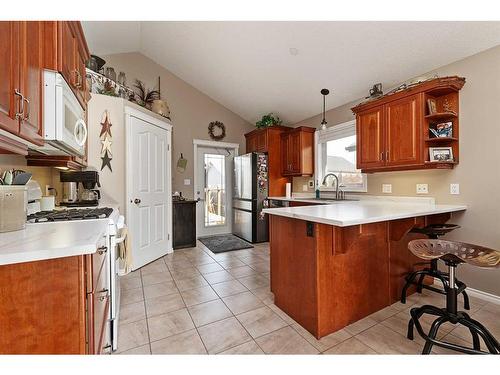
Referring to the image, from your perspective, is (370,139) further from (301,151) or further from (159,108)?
(159,108)

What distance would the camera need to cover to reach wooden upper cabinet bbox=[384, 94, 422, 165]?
2400mm

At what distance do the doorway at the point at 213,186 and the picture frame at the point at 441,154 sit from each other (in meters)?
3.64

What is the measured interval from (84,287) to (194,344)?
1.04 meters

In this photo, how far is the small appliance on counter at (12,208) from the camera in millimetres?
1107

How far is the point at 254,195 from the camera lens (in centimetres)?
443

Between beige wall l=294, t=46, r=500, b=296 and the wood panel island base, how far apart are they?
1.57 ft

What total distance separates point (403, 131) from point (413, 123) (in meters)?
0.12

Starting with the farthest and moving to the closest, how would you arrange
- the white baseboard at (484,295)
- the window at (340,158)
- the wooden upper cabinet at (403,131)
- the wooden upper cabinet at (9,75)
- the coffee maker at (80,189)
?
the window at (340,158) → the wooden upper cabinet at (403,131) → the coffee maker at (80,189) → the white baseboard at (484,295) → the wooden upper cabinet at (9,75)

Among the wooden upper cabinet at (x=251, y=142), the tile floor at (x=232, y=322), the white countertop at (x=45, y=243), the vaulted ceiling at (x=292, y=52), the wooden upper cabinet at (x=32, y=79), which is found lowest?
the tile floor at (x=232, y=322)

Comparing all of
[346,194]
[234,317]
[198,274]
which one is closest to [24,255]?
[234,317]

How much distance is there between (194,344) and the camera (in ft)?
5.30

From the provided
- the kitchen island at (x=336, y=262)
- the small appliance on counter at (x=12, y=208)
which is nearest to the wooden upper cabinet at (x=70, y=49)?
the small appliance on counter at (x=12, y=208)

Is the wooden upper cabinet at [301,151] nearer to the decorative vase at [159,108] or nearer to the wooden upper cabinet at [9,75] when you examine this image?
the decorative vase at [159,108]
